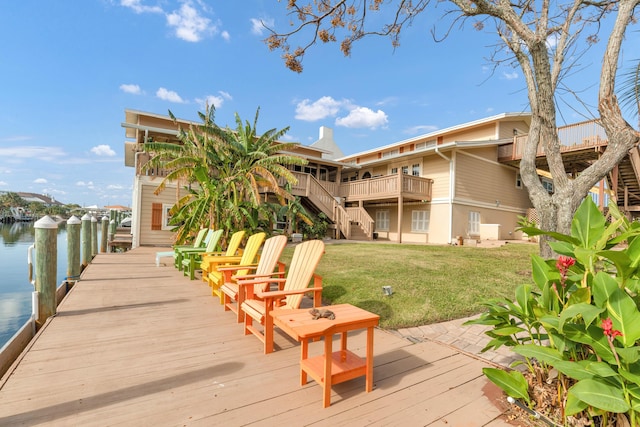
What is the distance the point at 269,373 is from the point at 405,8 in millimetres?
5693

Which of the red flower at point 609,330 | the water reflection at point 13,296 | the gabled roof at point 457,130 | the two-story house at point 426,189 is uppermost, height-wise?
the gabled roof at point 457,130

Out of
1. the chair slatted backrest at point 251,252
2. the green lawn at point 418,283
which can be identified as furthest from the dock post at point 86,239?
the chair slatted backrest at point 251,252

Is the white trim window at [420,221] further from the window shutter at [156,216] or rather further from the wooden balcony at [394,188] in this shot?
the window shutter at [156,216]

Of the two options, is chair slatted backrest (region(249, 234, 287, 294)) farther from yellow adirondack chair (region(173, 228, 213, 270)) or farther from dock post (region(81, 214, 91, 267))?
dock post (region(81, 214, 91, 267))

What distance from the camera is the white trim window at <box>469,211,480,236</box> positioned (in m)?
16.6

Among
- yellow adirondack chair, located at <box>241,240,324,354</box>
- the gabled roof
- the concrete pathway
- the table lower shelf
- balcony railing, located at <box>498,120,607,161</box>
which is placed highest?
the gabled roof

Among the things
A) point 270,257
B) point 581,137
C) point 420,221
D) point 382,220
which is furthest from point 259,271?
point 581,137

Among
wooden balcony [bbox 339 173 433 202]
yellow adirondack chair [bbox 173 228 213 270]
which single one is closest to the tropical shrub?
yellow adirondack chair [bbox 173 228 213 270]

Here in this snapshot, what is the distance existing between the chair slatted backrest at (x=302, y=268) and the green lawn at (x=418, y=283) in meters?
1.43

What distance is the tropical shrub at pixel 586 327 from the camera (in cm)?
162

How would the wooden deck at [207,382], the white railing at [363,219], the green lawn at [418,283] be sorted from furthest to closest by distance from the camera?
1. the white railing at [363,219]
2. the green lawn at [418,283]
3. the wooden deck at [207,382]

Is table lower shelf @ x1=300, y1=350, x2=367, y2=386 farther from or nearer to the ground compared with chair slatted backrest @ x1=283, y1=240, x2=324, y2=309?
nearer to the ground

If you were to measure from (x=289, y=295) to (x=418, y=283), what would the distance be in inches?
143

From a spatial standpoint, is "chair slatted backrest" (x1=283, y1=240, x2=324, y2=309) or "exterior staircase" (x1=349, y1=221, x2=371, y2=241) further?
"exterior staircase" (x1=349, y1=221, x2=371, y2=241)
